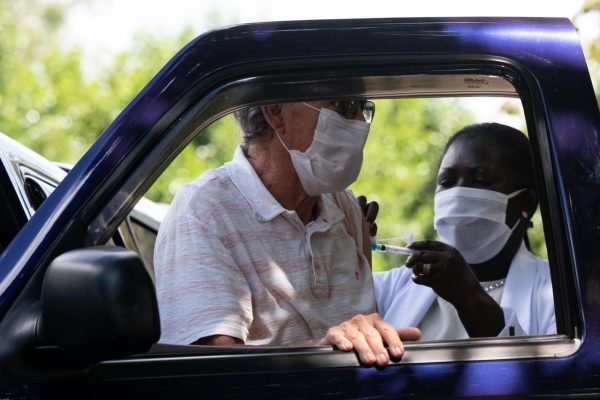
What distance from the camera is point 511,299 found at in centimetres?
285

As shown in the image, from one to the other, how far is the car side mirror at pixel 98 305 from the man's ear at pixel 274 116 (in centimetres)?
67

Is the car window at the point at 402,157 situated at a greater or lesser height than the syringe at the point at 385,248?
greater

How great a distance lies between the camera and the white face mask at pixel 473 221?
304cm

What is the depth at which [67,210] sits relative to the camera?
2.36 m

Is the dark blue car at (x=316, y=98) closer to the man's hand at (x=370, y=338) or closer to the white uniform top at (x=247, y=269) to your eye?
the man's hand at (x=370, y=338)

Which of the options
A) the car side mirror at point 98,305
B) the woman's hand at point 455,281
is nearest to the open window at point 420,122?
the woman's hand at point 455,281

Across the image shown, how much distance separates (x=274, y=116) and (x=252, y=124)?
0.19m

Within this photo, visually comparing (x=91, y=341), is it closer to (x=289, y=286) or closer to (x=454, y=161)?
(x=289, y=286)

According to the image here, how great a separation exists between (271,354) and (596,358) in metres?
0.64

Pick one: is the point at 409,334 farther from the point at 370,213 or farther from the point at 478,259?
the point at 370,213

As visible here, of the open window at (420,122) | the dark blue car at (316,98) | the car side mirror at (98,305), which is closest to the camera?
the car side mirror at (98,305)

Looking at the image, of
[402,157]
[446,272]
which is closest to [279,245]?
[446,272]

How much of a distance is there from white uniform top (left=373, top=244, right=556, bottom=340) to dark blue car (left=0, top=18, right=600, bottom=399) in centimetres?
12

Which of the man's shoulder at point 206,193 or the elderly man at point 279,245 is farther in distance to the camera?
the man's shoulder at point 206,193
